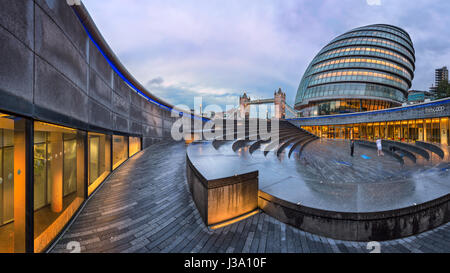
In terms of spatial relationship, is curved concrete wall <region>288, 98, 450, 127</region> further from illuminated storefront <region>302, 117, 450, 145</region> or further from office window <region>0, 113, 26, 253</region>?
office window <region>0, 113, 26, 253</region>

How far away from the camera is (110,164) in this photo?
845cm

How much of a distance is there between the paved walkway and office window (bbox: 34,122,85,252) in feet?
1.17

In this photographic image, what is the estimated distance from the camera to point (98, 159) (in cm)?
709

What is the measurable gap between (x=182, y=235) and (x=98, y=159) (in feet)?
18.7

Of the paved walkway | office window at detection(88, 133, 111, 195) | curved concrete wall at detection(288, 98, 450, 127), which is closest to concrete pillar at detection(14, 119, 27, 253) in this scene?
the paved walkway

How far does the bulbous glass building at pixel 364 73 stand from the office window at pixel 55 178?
174 ft

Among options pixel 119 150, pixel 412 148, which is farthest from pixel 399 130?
pixel 119 150

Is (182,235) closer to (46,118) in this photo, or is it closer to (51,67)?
(46,118)

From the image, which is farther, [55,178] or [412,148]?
[412,148]

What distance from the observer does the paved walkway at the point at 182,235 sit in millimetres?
3391
